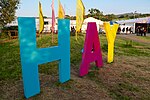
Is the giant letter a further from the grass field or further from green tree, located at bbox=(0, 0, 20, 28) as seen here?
green tree, located at bbox=(0, 0, 20, 28)

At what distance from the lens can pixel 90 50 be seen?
5.90 metres

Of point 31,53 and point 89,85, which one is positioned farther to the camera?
point 89,85

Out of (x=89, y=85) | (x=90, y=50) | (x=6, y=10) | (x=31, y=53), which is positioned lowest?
(x=89, y=85)

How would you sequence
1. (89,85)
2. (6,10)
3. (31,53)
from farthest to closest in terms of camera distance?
1. (6,10)
2. (89,85)
3. (31,53)

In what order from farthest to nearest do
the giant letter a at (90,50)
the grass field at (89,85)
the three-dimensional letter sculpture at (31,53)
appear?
the giant letter a at (90,50), the grass field at (89,85), the three-dimensional letter sculpture at (31,53)

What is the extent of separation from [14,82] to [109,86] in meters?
2.43

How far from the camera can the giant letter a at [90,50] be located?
5.62 meters

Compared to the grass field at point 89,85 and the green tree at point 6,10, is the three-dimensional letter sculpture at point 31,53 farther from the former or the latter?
the green tree at point 6,10

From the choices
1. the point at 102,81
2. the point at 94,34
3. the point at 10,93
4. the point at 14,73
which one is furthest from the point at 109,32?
the point at 10,93

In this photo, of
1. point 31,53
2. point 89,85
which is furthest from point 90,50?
point 31,53

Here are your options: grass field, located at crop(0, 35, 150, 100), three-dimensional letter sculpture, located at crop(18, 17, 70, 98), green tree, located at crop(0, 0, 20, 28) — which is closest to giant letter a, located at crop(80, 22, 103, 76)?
grass field, located at crop(0, 35, 150, 100)

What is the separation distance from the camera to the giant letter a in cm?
562

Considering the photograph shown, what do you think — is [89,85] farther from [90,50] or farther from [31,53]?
[31,53]

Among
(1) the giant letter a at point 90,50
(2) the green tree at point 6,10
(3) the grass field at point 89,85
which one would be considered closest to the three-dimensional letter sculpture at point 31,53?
(3) the grass field at point 89,85
